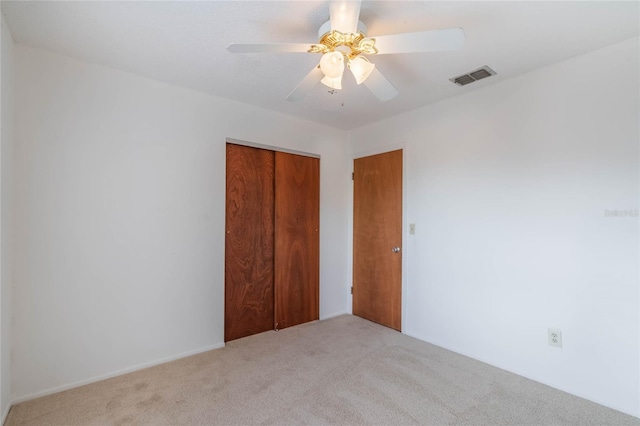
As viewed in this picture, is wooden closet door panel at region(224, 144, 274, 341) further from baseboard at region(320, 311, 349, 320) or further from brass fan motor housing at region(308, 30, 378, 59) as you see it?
brass fan motor housing at region(308, 30, 378, 59)

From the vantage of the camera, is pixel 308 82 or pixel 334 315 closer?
pixel 308 82

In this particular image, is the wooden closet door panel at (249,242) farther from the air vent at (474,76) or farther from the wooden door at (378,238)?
the air vent at (474,76)

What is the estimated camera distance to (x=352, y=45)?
1592 mm

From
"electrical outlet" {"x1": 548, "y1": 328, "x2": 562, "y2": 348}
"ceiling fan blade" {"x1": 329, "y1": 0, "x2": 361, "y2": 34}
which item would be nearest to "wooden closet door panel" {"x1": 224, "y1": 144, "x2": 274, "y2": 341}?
"ceiling fan blade" {"x1": 329, "y1": 0, "x2": 361, "y2": 34}

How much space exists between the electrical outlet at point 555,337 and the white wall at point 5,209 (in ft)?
11.7

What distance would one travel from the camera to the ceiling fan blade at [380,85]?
5.87 ft

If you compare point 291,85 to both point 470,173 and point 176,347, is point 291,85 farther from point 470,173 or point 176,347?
point 176,347

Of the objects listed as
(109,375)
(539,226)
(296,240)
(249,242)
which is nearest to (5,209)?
(109,375)

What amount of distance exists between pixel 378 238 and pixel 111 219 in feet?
8.49

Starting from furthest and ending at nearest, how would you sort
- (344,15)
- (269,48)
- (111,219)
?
(111,219) < (269,48) < (344,15)

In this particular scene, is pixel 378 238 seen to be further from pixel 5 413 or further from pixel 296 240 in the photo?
pixel 5 413

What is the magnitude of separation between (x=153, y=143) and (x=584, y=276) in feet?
11.1

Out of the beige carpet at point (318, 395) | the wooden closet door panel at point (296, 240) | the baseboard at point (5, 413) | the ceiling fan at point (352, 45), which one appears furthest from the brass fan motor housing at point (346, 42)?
the baseboard at point (5, 413)

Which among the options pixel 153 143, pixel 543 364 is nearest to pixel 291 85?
pixel 153 143
